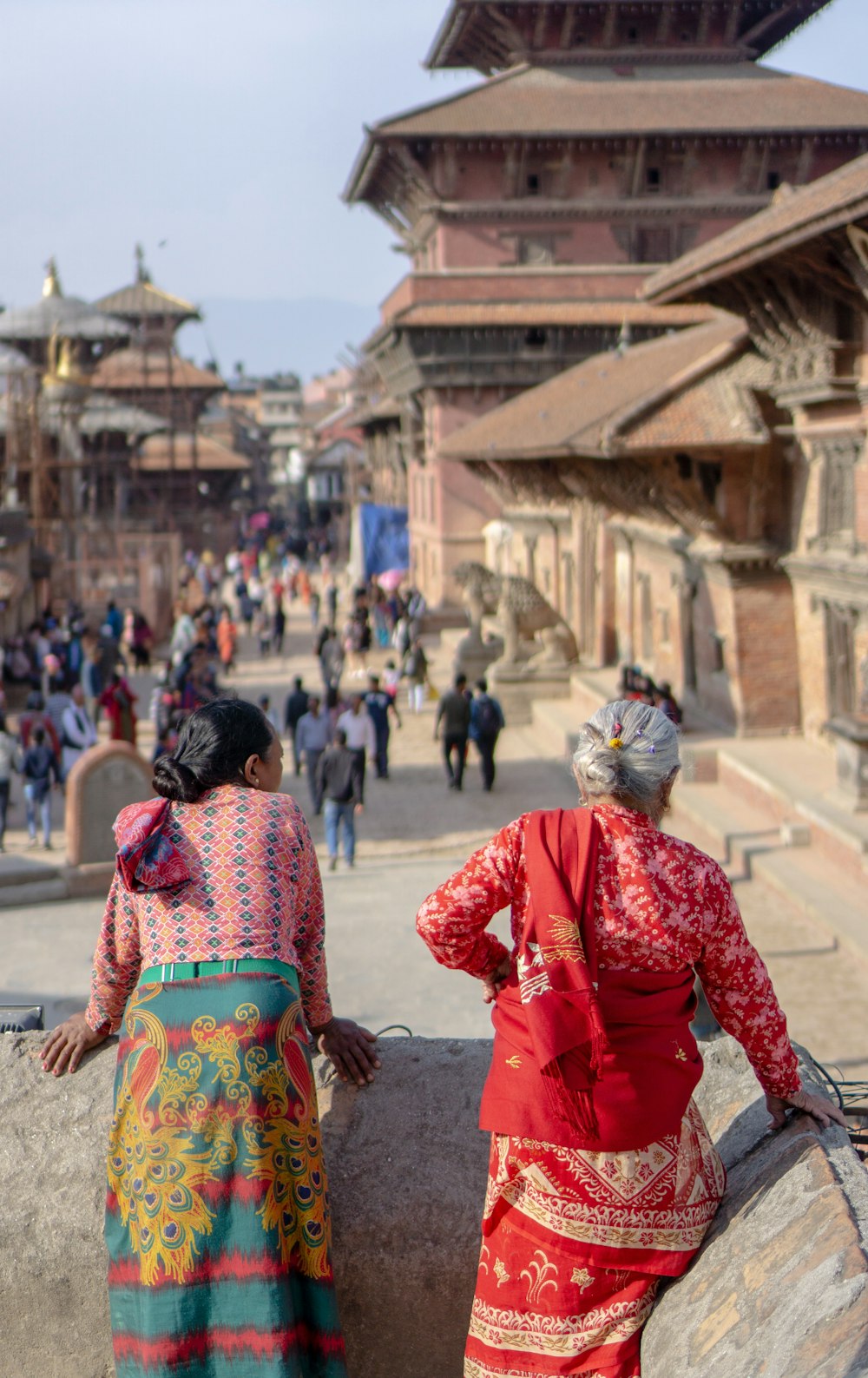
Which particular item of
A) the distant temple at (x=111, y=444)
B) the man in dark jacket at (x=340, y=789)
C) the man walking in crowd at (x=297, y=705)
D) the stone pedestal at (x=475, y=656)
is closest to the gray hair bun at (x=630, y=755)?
the man in dark jacket at (x=340, y=789)

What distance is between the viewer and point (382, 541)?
3875cm

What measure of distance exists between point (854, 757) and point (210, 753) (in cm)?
1064

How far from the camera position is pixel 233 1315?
8.56ft

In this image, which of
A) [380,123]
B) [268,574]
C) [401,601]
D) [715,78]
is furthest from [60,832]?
[268,574]

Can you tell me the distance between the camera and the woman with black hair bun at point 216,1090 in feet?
8.57

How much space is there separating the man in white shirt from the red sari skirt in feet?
42.4

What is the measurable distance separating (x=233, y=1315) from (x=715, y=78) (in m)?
35.0

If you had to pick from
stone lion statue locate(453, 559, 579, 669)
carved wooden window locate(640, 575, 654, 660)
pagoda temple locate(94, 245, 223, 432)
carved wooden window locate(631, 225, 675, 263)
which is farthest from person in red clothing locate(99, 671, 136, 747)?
pagoda temple locate(94, 245, 223, 432)

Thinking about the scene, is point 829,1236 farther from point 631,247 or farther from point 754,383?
point 631,247

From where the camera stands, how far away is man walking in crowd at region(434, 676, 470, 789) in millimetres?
16750

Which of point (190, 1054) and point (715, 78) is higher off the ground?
point (715, 78)

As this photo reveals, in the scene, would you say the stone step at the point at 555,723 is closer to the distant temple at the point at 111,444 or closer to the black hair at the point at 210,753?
the distant temple at the point at 111,444

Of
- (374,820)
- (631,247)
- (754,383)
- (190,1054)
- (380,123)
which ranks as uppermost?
(380,123)

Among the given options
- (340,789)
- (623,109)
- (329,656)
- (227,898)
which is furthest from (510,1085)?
(623,109)
